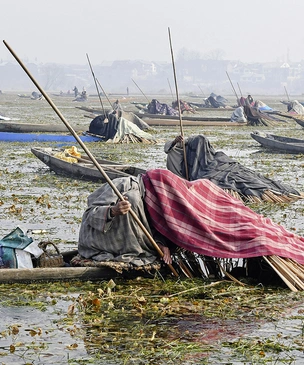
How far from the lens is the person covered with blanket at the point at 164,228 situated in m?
6.32

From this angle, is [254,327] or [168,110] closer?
[254,327]

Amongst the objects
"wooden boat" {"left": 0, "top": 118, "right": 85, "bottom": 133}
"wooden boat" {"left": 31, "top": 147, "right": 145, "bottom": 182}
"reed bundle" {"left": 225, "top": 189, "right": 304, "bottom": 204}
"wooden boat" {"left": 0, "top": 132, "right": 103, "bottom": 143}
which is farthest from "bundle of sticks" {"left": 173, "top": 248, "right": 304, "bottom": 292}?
"wooden boat" {"left": 0, "top": 118, "right": 85, "bottom": 133}

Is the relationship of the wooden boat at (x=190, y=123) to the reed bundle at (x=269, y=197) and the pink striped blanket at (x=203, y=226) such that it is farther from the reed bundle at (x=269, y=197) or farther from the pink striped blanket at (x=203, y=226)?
the pink striped blanket at (x=203, y=226)

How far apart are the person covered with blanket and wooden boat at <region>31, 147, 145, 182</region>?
5446 millimetres

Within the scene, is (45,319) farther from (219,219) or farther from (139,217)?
(219,219)

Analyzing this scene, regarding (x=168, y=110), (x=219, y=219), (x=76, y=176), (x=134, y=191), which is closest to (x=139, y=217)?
(x=134, y=191)

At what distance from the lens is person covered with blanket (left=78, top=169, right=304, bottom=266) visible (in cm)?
632

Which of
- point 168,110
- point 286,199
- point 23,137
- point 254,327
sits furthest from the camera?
point 168,110

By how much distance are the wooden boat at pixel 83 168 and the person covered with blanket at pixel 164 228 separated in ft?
17.9

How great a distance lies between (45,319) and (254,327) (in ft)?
4.75

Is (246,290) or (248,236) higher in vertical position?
(248,236)

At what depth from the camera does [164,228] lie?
253 inches

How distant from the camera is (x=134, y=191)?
6418 millimetres

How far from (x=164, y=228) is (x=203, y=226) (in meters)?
0.32
